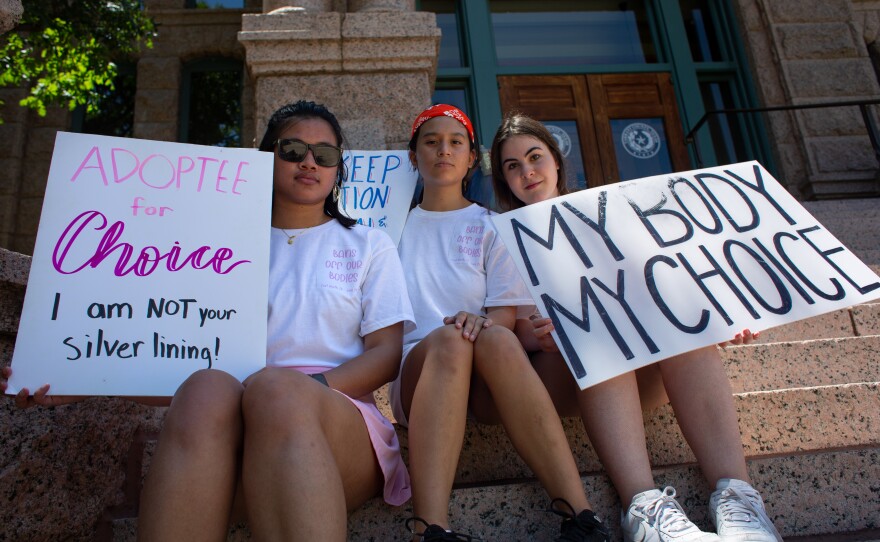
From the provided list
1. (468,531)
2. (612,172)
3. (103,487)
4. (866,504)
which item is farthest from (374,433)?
(612,172)

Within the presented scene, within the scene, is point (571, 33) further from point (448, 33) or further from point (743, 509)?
point (743, 509)

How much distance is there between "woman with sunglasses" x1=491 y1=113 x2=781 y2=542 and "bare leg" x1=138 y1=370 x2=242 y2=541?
0.85 meters

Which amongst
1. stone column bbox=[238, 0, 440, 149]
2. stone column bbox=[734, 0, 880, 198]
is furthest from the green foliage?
stone column bbox=[734, 0, 880, 198]

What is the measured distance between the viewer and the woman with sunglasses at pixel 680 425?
1.58m

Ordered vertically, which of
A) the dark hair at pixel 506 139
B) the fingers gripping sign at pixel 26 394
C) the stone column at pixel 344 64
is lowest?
the fingers gripping sign at pixel 26 394

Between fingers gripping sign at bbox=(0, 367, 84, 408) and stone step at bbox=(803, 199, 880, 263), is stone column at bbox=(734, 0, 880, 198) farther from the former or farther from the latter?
fingers gripping sign at bbox=(0, 367, 84, 408)

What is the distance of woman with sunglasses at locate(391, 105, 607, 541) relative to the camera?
1577 mm

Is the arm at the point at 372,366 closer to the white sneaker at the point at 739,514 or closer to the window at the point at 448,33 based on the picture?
the white sneaker at the point at 739,514

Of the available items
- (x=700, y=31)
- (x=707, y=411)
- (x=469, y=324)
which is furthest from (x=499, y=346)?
(x=700, y=31)

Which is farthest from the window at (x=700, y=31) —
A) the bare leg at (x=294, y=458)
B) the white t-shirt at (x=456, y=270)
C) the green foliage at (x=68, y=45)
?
the bare leg at (x=294, y=458)

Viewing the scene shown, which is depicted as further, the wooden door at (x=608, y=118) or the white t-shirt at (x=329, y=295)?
the wooden door at (x=608, y=118)

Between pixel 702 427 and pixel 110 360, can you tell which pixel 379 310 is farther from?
pixel 702 427

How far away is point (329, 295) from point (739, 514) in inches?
46.7

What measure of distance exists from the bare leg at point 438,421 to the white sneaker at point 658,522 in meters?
0.45
